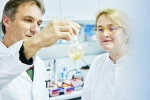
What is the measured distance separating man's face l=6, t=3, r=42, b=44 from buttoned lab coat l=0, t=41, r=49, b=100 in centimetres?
14

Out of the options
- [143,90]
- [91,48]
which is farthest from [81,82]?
[143,90]

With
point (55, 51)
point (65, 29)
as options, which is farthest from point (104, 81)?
point (55, 51)

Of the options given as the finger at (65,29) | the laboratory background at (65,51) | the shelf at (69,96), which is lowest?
the shelf at (69,96)

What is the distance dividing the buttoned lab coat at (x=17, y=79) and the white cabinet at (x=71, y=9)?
0.91 m

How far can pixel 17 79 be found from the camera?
47.8 inches

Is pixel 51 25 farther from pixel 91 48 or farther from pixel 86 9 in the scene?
pixel 91 48

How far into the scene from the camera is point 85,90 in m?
1.56

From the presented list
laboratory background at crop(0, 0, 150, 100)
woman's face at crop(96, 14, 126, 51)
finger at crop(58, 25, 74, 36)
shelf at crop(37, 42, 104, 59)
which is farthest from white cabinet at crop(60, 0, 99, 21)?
finger at crop(58, 25, 74, 36)

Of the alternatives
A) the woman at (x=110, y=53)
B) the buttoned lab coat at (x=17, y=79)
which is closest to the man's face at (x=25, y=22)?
the buttoned lab coat at (x=17, y=79)

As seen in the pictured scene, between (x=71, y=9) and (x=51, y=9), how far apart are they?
29 centimetres

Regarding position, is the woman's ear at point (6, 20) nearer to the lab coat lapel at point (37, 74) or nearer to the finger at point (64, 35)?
the lab coat lapel at point (37, 74)

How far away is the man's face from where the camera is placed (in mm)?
1173

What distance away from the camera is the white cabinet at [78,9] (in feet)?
7.32

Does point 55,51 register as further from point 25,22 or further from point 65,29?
point 65,29
